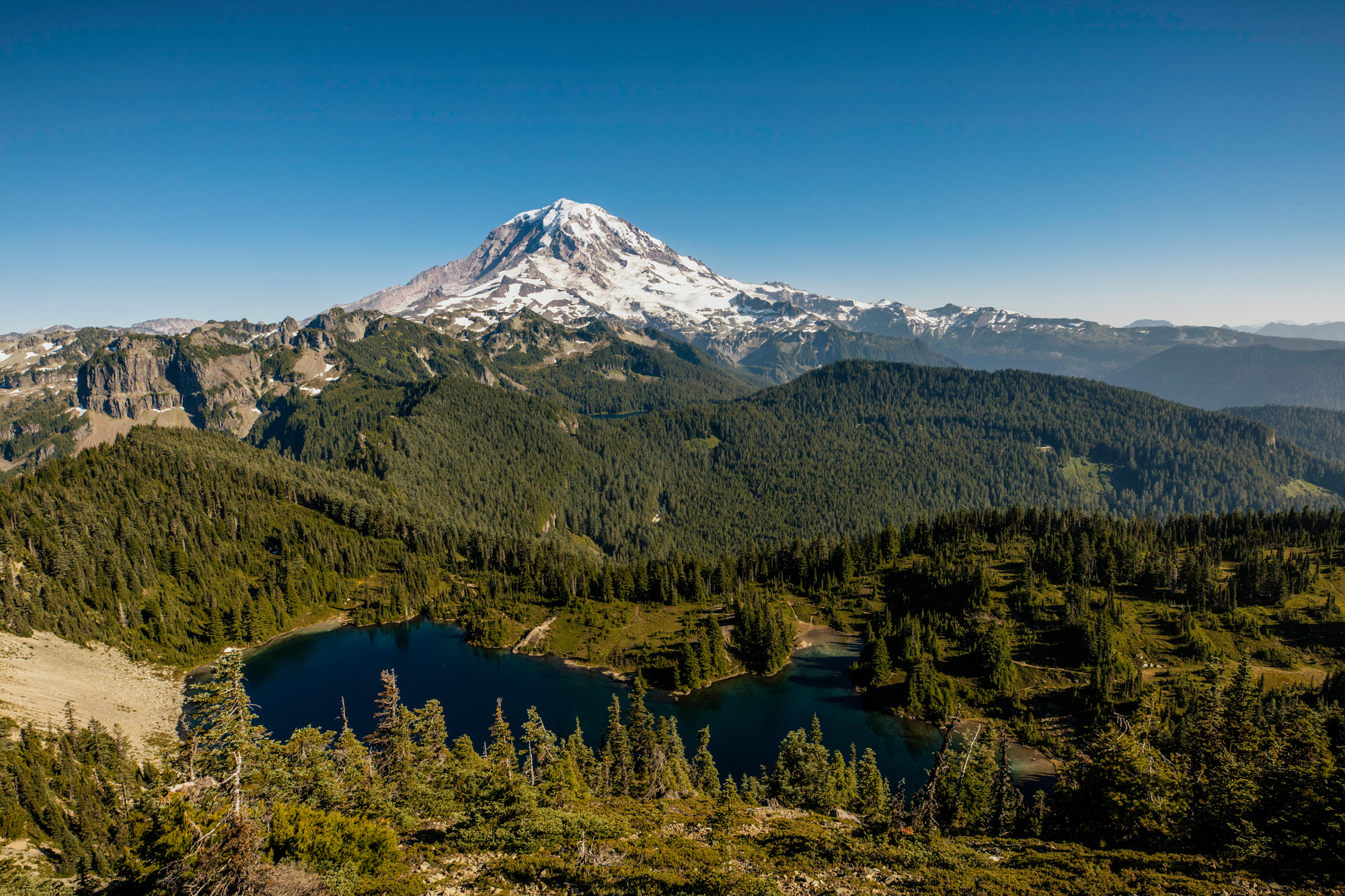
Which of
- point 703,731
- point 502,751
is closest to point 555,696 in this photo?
point 703,731

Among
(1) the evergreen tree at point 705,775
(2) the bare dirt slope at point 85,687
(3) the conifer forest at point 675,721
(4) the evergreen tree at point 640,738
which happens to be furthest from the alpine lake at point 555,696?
(4) the evergreen tree at point 640,738

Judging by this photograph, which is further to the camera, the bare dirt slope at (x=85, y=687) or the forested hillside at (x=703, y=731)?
the bare dirt slope at (x=85, y=687)

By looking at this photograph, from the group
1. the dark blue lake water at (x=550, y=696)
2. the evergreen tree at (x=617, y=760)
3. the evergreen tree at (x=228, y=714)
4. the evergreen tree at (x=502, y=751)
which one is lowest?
the dark blue lake water at (x=550, y=696)

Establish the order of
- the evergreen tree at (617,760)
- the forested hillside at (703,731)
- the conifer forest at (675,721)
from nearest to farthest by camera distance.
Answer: the conifer forest at (675,721)
the forested hillside at (703,731)
the evergreen tree at (617,760)

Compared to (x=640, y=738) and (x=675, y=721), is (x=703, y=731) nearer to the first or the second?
(x=675, y=721)

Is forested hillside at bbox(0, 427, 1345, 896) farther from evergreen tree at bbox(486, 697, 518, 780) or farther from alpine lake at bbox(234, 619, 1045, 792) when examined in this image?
alpine lake at bbox(234, 619, 1045, 792)

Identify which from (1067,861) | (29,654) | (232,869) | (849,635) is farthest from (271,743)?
(849,635)

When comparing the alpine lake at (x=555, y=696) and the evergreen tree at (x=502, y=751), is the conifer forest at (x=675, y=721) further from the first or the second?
the alpine lake at (x=555, y=696)
